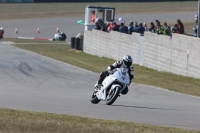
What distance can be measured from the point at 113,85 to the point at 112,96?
284mm

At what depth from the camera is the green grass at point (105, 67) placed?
20.3 meters

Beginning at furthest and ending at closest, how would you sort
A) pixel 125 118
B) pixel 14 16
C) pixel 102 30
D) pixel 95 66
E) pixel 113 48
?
pixel 14 16 < pixel 102 30 < pixel 113 48 < pixel 95 66 < pixel 125 118

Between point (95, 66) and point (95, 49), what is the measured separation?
21.0 feet

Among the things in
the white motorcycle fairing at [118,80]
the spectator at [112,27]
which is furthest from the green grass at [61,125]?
the spectator at [112,27]

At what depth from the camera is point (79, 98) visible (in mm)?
15477

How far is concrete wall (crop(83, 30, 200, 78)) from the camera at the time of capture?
22.8 meters

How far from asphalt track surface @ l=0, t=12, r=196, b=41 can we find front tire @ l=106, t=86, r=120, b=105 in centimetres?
3499

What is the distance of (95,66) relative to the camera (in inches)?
1052

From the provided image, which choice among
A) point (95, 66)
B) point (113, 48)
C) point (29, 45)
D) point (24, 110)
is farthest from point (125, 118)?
point (29, 45)

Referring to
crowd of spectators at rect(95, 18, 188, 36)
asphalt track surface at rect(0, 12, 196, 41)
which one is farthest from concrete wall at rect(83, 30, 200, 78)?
asphalt track surface at rect(0, 12, 196, 41)

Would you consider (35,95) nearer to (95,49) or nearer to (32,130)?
(32,130)

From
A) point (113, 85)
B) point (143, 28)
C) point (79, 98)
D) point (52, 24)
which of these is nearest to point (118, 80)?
point (113, 85)

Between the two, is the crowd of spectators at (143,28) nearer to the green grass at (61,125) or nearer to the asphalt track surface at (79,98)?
the asphalt track surface at (79,98)

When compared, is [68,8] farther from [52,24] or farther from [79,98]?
[79,98]
